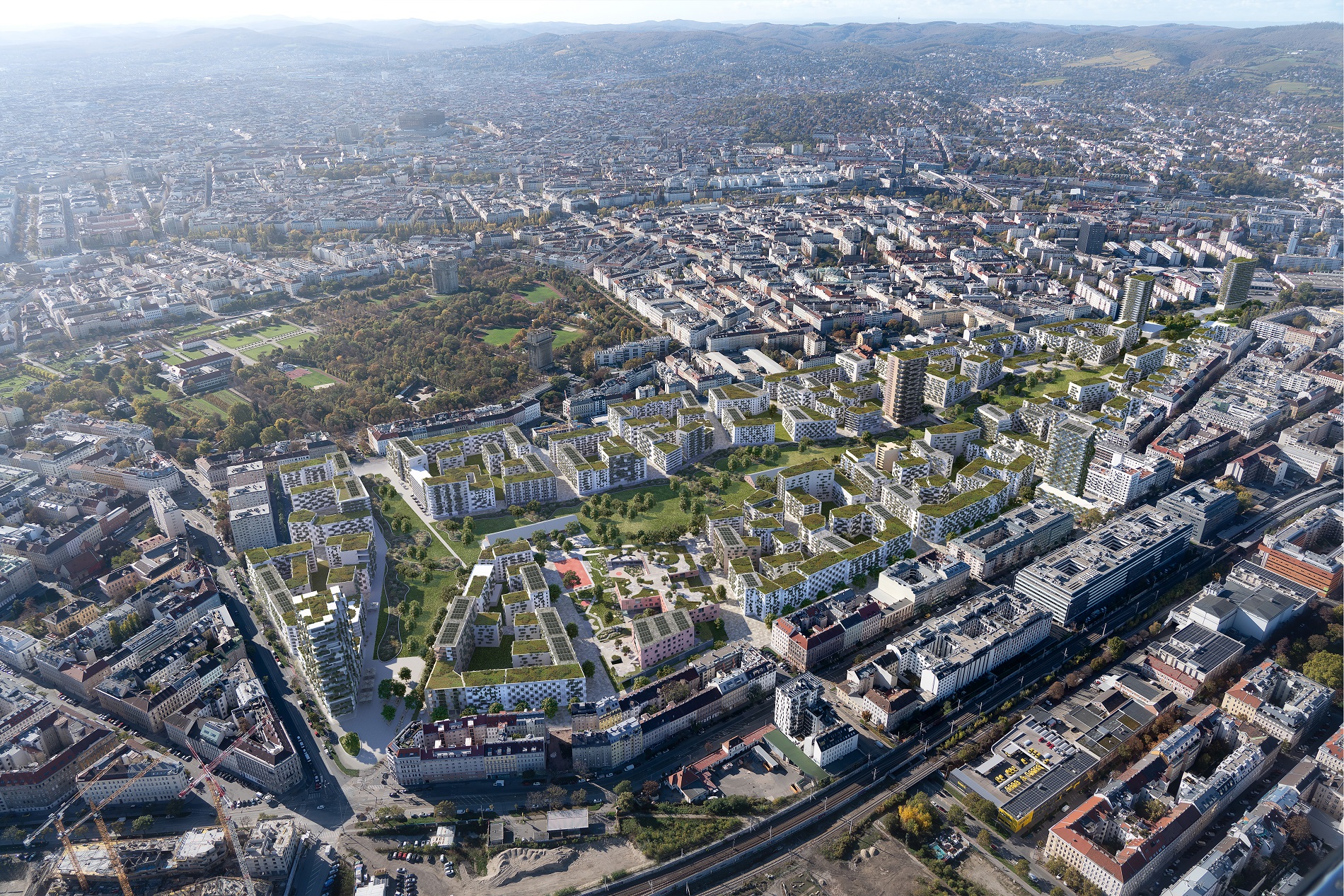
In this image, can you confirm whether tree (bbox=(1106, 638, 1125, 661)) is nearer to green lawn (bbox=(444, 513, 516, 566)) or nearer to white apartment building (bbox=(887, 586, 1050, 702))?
white apartment building (bbox=(887, 586, 1050, 702))

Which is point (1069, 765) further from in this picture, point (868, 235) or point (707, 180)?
point (707, 180)

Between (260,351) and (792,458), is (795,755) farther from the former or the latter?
(260,351)

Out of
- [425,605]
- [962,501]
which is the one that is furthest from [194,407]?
[962,501]

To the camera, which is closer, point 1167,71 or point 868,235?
point 868,235

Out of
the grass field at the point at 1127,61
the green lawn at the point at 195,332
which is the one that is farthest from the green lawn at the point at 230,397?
the grass field at the point at 1127,61

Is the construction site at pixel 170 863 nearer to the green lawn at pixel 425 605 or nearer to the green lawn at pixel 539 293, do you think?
the green lawn at pixel 425 605

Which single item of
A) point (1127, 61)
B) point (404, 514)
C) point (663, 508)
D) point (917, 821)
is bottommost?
point (663, 508)

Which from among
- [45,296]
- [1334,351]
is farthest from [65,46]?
[1334,351]
